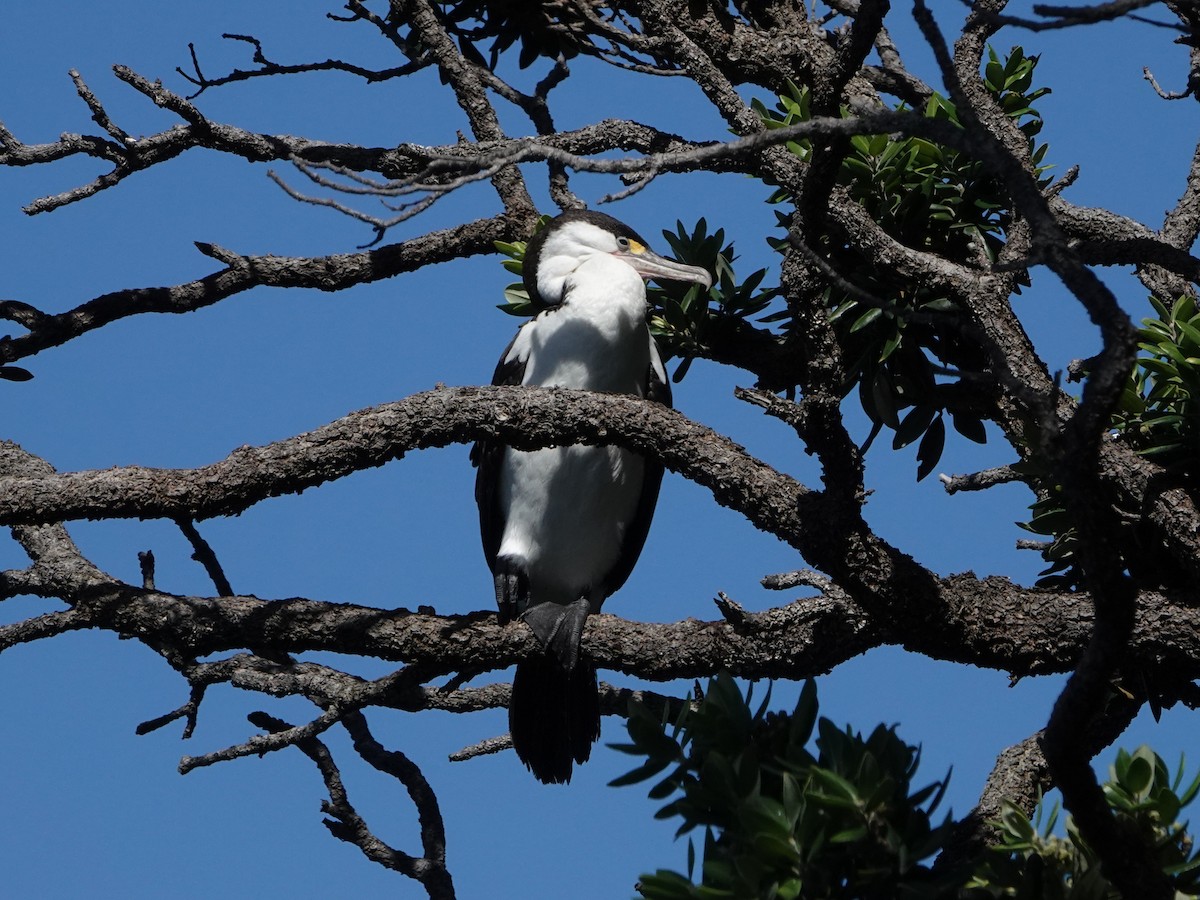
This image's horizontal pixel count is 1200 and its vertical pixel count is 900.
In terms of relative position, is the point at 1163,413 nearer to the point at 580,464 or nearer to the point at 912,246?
the point at 912,246

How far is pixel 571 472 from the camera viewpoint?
176 inches

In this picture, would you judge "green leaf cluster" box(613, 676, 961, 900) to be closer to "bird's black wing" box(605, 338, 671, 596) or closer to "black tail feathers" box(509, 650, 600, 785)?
"black tail feathers" box(509, 650, 600, 785)

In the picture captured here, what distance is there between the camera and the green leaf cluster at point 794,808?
5.85 feet

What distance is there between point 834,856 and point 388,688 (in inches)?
75.1

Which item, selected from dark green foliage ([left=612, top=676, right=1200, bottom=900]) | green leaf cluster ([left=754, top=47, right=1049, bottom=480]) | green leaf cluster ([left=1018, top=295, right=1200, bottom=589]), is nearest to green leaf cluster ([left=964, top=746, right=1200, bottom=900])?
dark green foliage ([left=612, top=676, right=1200, bottom=900])

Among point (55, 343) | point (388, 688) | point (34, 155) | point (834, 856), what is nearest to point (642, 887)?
point (834, 856)

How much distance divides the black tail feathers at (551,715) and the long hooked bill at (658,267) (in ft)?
4.12

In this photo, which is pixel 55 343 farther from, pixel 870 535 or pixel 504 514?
A: pixel 870 535

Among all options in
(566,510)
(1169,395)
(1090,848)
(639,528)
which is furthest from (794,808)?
(639,528)

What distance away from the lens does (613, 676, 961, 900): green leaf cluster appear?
178 cm

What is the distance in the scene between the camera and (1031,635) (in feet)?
9.34

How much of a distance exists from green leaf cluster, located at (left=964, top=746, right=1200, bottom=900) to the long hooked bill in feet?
6.80

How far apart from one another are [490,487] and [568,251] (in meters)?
0.92

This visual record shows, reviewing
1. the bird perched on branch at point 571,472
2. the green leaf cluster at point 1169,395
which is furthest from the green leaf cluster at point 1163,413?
the bird perched on branch at point 571,472
